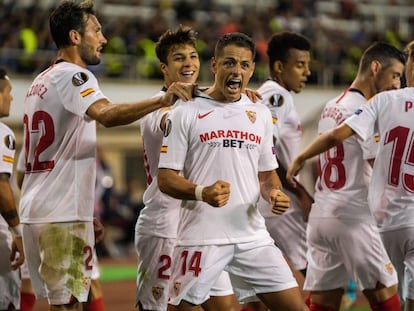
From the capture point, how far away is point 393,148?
6.94 meters

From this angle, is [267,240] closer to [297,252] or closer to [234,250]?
[234,250]

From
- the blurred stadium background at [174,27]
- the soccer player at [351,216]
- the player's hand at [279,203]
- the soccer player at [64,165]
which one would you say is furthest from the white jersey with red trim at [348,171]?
the blurred stadium background at [174,27]

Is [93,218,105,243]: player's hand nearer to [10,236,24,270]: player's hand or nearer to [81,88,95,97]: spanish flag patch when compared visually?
[10,236,24,270]: player's hand

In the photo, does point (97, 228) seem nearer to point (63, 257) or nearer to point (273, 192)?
point (63, 257)

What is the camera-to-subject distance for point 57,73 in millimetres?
6605

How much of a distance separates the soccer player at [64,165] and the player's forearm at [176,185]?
715 mm

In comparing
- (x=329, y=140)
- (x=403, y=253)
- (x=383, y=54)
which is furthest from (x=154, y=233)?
(x=383, y=54)

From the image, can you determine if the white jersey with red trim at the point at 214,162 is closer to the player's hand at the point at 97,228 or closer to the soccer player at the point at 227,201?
the soccer player at the point at 227,201

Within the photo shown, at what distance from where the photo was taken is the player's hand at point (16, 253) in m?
7.27

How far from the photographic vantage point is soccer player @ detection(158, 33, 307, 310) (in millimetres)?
6148

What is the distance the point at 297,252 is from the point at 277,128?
112cm

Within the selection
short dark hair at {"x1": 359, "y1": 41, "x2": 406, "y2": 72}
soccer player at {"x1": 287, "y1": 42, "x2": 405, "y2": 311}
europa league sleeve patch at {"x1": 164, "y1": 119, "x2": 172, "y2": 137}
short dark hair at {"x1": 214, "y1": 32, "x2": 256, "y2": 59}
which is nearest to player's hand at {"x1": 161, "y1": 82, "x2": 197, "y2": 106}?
europa league sleeve patch at {"x1": 164, "y1": 119, "x2": 172, "y2": 137}

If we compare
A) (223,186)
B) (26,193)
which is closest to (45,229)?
(26,193)

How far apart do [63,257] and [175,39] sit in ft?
6.64
